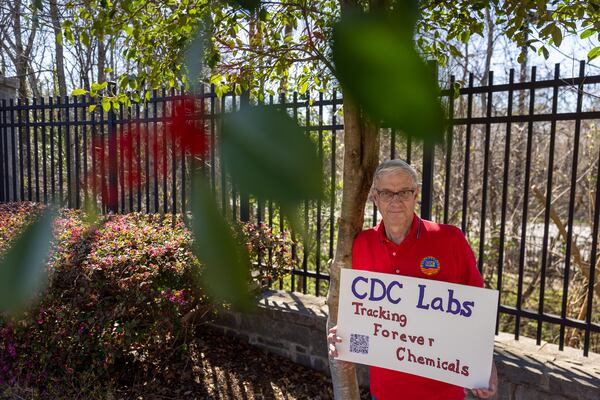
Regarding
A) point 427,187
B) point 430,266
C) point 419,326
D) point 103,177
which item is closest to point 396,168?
point 430,266

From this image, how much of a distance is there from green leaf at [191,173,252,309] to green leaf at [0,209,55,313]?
1025mm

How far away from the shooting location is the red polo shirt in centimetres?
167

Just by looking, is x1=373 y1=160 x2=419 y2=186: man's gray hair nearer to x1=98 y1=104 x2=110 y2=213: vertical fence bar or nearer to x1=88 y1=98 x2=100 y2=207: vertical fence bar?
x1=88 y1=98 x2=100 y2=207: vertical fence bar

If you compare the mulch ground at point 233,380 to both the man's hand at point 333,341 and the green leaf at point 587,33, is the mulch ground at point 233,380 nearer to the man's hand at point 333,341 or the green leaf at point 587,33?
the man's hand at point 333,341

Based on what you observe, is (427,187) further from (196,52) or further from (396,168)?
(196,52)

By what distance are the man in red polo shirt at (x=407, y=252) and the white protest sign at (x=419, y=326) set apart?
83 mm

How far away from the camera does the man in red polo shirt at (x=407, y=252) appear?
5.51 ft

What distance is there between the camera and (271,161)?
1.70 m

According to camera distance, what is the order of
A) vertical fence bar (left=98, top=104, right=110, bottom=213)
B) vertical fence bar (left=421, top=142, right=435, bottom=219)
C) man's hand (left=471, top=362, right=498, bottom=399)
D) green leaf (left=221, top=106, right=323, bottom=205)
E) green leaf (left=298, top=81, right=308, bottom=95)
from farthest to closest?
→ vertical fence bar (left=98, top=104, right=110, bottom=213), green leaf (left=298, top=81, right=308, bottom=95), vertical fence bar (left=421, top=142, right=435, bottom=219), green leaf (left=221, top=106, right=323, bottom=205), man's hand (left=471, top=362, right=498, bottom=399)

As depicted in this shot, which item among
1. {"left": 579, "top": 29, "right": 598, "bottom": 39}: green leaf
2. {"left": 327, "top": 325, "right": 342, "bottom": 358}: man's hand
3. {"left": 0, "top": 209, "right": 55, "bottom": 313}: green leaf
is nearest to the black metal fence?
{"left": 579, "top": 29, "right": 598, "bottom": 39}: green leaf

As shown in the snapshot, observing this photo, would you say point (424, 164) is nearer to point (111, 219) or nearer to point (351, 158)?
point (351, 158)

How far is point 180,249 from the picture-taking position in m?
3.18

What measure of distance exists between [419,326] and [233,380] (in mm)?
2093

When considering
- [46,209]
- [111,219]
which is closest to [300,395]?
[111,219]
